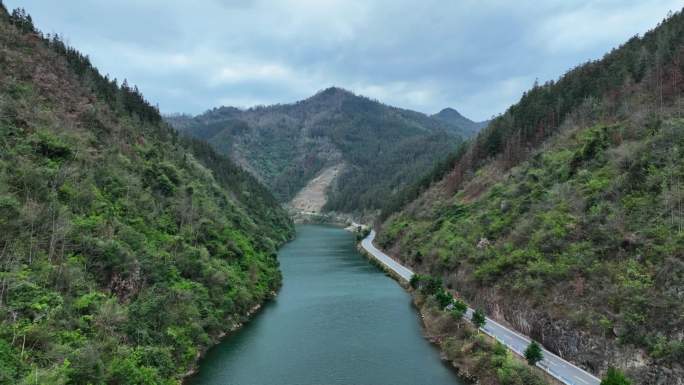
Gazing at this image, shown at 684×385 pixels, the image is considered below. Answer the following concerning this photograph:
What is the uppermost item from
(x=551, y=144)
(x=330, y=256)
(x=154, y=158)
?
(x=551, y=144)

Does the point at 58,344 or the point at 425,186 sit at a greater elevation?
the point at 425,186

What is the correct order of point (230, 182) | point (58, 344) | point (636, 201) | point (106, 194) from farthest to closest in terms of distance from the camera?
point (230, 182) → point (106, 194) → point (636, 201) → point (58, 344)

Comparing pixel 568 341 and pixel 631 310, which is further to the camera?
pixel 568 341

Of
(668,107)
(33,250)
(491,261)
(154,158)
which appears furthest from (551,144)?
(33,250)

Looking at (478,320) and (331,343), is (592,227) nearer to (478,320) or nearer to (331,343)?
(478,320)

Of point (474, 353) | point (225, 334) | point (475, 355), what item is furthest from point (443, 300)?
point (225, 334)

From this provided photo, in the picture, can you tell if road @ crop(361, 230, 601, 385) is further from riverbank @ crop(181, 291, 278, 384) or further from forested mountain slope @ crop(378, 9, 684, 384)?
riverbank @ crop(181, 291, 278, 384)

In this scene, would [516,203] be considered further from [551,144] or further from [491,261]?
[551,144]

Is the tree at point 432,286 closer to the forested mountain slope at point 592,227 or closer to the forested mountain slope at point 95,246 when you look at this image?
the forested mountain slope at point 592,227
